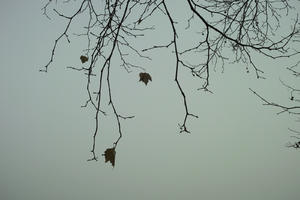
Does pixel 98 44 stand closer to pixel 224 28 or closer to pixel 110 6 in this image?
pixel 110 6

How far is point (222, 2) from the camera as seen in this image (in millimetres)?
3707

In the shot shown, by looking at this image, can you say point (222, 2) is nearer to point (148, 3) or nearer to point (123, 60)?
point (148, 3)

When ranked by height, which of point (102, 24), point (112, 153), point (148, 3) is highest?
point (148, 3)

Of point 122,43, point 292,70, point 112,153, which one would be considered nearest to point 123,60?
point 122,43

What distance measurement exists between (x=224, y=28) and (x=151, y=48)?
1.72 meters

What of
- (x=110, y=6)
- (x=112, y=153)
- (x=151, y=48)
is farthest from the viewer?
(x=110, y=6)

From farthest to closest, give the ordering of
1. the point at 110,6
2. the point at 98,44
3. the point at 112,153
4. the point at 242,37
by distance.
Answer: the point at 242,37
the point at 110,6
the point at 98,44
the point at 112,153

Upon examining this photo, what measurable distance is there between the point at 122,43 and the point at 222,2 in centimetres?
177

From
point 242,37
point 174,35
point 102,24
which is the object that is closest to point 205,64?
point 174,35

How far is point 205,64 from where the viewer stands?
2.72m

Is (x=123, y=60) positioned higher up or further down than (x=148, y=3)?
further down

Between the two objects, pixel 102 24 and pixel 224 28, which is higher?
pixel 224 28

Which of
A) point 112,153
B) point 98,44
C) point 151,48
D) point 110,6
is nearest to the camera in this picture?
point 112,153

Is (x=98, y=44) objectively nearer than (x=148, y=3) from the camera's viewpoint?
Yes
